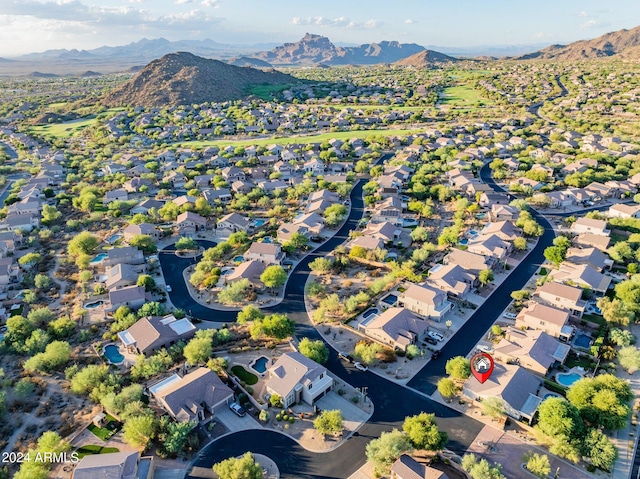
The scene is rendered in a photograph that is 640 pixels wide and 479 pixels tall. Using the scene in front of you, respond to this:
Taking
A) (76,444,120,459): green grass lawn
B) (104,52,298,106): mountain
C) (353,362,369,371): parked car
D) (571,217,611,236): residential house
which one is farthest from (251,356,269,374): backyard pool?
(104,52,298,106): mountain

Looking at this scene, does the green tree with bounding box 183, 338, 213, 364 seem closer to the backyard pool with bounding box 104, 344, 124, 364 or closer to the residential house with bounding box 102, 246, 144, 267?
the backyard pool with bounding box 104, 344, 124, 364

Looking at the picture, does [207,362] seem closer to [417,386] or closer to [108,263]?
[417,386]

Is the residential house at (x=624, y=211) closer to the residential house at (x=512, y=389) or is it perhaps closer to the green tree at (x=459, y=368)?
the residential house at (x=512, y=389)

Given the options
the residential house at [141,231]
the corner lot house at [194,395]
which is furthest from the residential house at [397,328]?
the residential house at [141,231]

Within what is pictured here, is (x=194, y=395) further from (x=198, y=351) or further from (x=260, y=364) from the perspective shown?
(x=260, y=364)

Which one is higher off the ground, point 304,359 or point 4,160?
point 4,160

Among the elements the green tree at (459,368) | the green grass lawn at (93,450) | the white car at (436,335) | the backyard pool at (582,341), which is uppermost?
the green tree at (459,368)

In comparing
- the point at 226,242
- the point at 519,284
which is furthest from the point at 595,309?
the point at 226,242
